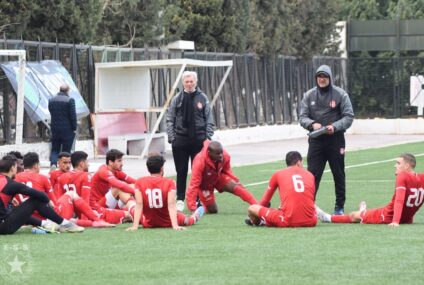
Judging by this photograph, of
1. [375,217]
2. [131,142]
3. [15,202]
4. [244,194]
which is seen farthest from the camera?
[131,142]

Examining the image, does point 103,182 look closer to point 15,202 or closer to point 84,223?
point 84,223

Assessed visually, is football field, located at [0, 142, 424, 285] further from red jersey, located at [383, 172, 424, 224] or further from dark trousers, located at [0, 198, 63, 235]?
red jersey, located at [383, 172, 424, 224]

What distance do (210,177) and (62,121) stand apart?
9.89 metres

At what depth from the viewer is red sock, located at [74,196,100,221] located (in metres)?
15.5

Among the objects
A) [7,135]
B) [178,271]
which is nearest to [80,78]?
[7,135]

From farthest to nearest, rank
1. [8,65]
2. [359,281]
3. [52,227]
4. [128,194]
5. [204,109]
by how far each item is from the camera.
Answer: [8,65] < [204,109] < [128,194] < [52,227] < [359,281]

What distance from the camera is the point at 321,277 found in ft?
34.9

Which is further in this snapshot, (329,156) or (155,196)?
(329,156)

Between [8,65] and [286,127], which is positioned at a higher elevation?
[8,65]

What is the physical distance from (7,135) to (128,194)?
1334cm

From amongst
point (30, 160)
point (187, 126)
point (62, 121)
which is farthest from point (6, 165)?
point (62, 121)

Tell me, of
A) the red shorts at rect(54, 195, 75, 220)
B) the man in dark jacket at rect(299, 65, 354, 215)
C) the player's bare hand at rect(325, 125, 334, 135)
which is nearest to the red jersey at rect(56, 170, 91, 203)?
the red shorts at rect(54, 195, 75, 220)

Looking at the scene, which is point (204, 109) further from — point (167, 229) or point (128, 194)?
point (167, 229)

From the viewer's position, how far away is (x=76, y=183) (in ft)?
52.5
